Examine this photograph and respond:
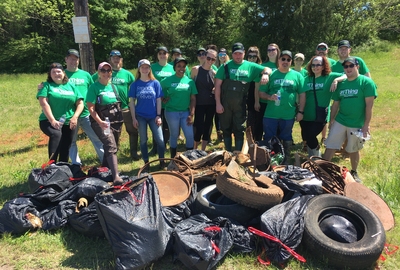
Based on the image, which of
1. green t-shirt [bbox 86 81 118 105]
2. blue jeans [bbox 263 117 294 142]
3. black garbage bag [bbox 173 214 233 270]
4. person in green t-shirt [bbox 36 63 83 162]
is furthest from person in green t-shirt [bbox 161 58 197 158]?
black garbage bag [bbox 173 214 233 270]

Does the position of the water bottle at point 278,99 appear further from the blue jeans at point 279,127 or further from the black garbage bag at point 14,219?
the black garbage bag at point 14,219

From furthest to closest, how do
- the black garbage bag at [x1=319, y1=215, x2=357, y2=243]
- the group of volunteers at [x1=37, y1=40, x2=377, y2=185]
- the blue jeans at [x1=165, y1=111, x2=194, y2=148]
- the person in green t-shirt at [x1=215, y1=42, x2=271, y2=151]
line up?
the blue jeans at [x1=165, y1=111, x2=194, y2=148] → the person in green t-shirt at [x1=215, y1=42, x2=271, y2=151] → the group of volunteers at [x1=37, y1=40, x2=377, y2=185] → the black garbage bag at [x1=319, y1=215, x2=357, y2=243]

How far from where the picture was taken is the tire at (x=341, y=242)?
3.01 m

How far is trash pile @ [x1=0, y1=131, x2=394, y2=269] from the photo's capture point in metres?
3.05

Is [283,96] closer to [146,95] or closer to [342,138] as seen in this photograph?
[342,138]

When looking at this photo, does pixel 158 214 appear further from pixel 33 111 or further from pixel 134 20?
pixel 134 20

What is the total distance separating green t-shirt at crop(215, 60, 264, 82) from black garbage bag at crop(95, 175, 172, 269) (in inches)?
110

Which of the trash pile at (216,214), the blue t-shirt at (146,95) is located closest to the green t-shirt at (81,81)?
the blue t-shirt at (146,95)

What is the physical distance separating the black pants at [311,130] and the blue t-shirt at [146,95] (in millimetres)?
2588

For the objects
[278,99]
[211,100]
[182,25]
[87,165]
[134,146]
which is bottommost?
[87,165]

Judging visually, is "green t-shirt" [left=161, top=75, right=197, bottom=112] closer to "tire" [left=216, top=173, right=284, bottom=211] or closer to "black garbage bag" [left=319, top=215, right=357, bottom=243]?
"tire" [left=216, top=173, right=284, bottom=211]

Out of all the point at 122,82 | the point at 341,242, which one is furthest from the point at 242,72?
the point at 341,242

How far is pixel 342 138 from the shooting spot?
16.3ft

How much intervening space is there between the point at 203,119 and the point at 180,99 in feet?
2.30
